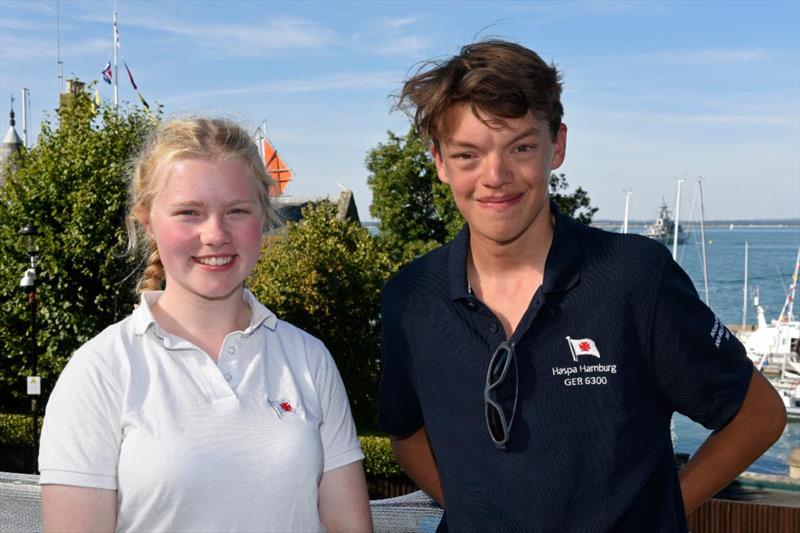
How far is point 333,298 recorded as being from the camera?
26578 mm

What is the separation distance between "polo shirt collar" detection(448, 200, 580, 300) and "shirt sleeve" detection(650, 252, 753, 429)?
0.92 ft

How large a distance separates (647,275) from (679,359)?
11.0 inches

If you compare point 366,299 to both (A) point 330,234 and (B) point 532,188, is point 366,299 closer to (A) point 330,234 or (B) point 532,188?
(A) point 330,234

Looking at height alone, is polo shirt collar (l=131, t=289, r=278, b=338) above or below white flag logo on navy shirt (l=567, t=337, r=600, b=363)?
above

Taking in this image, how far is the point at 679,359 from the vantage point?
288cm

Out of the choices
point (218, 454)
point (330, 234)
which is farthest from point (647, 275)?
point (330, 234)

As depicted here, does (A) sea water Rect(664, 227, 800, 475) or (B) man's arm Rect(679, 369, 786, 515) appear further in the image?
(A) sea water Rect(664, 227, 800, 475)

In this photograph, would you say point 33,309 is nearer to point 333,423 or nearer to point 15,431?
point 15,431

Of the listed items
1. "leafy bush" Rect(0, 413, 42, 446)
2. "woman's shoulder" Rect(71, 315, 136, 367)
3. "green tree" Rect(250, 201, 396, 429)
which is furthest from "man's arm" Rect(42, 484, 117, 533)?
"green tree" Rect(250, 201, 396, 429)

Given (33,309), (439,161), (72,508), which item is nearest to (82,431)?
(72,508)

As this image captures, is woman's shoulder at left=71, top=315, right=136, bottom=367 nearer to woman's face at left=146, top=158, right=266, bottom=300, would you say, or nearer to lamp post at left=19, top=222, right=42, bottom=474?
woman's face at left=146, top=158, right=266, bottom=300

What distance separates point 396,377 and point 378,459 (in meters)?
17.2

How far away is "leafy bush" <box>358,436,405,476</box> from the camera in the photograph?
20.0 meters

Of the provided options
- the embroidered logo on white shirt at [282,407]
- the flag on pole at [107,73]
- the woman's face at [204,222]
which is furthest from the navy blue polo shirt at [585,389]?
the flag on pole at [107,73]
